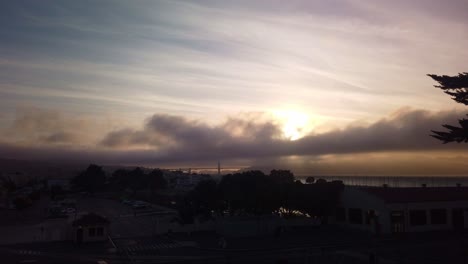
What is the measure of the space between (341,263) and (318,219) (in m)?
24.4

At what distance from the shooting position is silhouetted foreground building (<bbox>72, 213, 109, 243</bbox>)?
4636 centimetres

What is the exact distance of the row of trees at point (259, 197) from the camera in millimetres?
51250

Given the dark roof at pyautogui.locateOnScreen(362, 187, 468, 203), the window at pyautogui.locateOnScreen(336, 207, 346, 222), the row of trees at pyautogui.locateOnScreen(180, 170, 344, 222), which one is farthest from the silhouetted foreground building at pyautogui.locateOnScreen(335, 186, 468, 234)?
the row of trees at pyautogui.locateOnScreen(180, 170, 344, 222)

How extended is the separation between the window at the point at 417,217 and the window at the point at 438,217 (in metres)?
1.06

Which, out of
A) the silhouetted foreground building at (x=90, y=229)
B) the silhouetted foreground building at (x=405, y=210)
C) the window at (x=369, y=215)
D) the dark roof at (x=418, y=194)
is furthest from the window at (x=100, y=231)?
the dark roof at (x=418, y=194)

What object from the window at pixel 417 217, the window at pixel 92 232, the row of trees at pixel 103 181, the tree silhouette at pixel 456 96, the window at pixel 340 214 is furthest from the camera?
the row of trees at pixel 103 181

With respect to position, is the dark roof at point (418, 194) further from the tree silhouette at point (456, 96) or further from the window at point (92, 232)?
the window at point (92, 232)

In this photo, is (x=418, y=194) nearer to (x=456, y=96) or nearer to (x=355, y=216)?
(x=355, y=216)

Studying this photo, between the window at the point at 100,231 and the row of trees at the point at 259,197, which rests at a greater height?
the row of trees at the point at 259,197

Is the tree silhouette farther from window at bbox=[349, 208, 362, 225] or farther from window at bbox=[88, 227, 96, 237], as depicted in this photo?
window at bbox=[88, 227, 96, 237]

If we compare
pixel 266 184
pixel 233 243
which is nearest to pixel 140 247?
pixel 233 243

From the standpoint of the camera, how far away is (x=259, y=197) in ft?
167

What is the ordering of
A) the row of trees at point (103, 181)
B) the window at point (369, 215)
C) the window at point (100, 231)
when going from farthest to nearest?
the row of trees at point (103, 181) < the window at point (369, 215) < the window at point (100, 231)

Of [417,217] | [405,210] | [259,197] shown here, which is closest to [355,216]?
[405,210]
